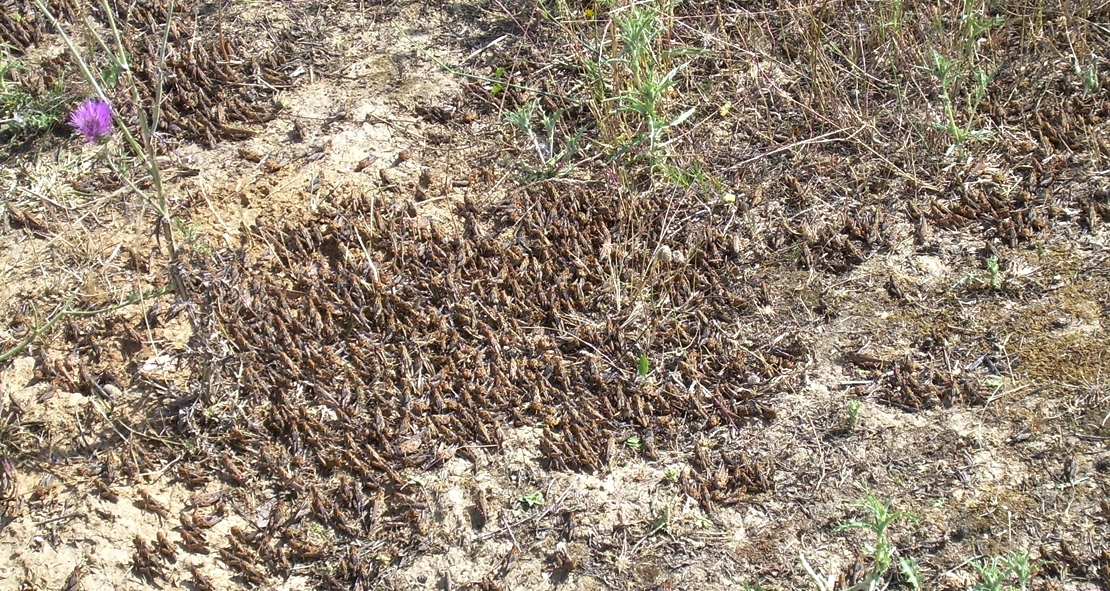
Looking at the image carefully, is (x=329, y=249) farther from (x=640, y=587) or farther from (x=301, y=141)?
(x=640, y=587)

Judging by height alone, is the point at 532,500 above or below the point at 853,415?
above

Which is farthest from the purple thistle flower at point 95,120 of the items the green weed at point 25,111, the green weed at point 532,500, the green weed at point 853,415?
the green weed at point 853,415

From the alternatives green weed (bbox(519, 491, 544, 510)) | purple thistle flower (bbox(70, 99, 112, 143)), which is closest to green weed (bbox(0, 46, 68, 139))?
purple thistle flower (bbox(70, 99, 112, 143))

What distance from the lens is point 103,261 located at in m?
4.53

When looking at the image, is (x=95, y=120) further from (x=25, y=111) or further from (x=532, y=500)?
(x=532, y=500)

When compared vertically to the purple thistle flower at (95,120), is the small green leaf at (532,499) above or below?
below

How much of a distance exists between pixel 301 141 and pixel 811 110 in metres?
2.60

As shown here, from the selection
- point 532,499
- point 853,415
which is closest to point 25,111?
point 532,499

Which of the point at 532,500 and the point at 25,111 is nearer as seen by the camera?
the point at 532,500

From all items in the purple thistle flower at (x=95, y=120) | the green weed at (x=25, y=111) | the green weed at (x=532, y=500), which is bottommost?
the green weed at (x=532, y=500)

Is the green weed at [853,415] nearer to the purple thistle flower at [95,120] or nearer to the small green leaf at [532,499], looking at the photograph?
the small green leaf at [532,499]

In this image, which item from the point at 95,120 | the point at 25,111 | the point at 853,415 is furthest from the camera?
the point at 25,111

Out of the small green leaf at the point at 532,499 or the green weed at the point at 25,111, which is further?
the green weed at the point at 25,111

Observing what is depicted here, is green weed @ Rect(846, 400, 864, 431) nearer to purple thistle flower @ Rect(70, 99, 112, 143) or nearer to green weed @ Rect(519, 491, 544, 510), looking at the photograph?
green weed @ Rect(519, 491, 544, 510)
